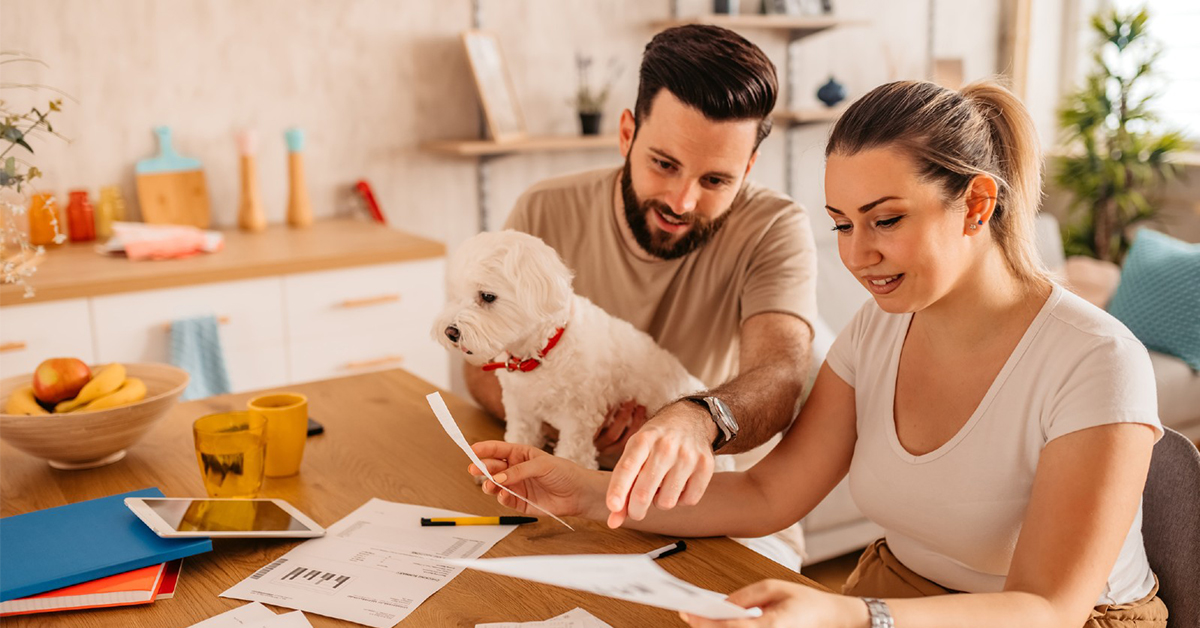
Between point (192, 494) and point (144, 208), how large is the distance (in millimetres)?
2146

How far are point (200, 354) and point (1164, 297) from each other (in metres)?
3.25

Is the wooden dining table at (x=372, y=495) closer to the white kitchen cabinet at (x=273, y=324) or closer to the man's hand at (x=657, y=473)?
the man's hand at (x=657, y=473)

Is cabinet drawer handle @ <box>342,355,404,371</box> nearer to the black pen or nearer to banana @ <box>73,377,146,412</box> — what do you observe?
banana @ <box>73,377,146,412</box>

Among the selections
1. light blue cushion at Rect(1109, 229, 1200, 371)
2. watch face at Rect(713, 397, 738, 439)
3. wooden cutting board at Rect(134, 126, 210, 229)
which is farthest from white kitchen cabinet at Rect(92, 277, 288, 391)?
light blue cushion at Rect(1109, 229, 1200, 371)

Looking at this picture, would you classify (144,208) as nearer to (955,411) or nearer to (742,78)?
(742,78)

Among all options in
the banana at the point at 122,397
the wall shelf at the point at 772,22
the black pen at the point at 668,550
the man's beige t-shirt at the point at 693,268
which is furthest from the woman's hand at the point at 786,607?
the wall shelf at the point at 772,22

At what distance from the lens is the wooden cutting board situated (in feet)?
10.2

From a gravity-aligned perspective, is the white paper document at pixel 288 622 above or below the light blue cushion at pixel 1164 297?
above

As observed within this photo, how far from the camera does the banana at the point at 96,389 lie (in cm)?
136

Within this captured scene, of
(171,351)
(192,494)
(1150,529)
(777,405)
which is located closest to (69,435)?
(192,494)

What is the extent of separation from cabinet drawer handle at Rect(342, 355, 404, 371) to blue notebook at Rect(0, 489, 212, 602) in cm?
174

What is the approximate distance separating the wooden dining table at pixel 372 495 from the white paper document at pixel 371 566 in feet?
0.06

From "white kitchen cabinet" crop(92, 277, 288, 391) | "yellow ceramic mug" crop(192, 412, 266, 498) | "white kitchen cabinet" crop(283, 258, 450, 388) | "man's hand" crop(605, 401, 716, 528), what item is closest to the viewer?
"man's hand" crop(605, 401, 716, 528)

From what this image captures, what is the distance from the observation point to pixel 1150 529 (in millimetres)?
1283
